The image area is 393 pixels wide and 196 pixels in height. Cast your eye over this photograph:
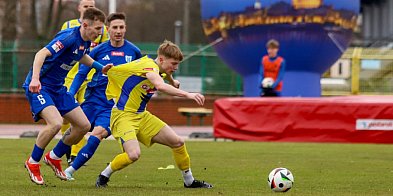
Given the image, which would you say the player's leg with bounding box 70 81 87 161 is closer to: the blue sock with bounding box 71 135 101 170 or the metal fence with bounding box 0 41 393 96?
the blue sock with bounding box 71 135 101 170

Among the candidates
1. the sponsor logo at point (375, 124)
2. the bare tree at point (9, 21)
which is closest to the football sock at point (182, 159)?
the sponsor logo at point (375, 124)

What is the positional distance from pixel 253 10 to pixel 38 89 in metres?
15.1

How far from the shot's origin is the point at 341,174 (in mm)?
11047

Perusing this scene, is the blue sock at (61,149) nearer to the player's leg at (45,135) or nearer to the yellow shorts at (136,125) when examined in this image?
the player's leg at (45,135)

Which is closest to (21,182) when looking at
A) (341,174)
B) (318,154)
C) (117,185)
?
(117,185)

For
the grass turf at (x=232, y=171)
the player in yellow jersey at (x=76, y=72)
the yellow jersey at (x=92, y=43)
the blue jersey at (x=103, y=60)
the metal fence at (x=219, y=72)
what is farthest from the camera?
the metal fence at (x=219, y=72)

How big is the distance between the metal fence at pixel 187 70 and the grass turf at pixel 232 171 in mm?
12173

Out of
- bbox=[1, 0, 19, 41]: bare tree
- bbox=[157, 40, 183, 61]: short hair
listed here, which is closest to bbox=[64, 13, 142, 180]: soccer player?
bbox=[157, 40, 183, 61]: short hair

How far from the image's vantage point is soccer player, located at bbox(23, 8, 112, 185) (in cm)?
959

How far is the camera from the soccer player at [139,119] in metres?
9.12

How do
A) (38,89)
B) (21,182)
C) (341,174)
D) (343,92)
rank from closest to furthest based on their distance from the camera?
(38,89) < (21,182) < (341,174) < (343,92)

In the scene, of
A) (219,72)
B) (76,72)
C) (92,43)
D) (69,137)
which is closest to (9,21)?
(219,72)

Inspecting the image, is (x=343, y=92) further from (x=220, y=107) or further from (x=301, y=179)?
(x=301, y=179)

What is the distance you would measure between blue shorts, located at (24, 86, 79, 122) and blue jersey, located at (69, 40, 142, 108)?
1387 millimetres
